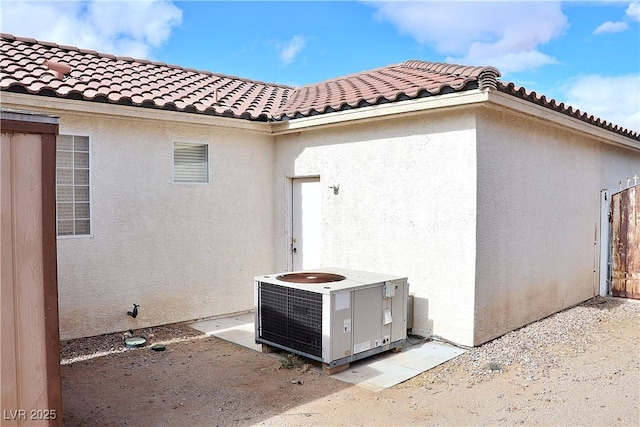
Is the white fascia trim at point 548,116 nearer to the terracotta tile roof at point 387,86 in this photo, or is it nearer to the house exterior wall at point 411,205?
the terracotta tile roof at point 387,86

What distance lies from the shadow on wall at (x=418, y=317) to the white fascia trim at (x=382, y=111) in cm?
301

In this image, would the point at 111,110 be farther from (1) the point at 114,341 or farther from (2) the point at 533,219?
(2) the point at 533,219

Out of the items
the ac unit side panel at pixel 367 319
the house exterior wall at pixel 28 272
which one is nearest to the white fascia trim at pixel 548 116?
the ac unit side panel at pixel 367 319

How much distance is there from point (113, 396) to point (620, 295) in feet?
35.6

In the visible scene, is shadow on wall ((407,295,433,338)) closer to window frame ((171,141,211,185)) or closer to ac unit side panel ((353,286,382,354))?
ac unit side panel ((353,286,382,354))

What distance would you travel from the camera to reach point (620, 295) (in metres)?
10.9

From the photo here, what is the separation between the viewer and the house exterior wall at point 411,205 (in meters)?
7.04

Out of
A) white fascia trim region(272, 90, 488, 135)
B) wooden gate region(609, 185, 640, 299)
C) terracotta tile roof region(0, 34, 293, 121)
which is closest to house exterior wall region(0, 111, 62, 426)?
terracotta tile roof region(0, 34, 293, 121)

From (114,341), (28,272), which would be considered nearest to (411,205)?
(114,341)

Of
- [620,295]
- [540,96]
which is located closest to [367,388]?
[540,96]

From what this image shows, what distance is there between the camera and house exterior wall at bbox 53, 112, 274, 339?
7477mm

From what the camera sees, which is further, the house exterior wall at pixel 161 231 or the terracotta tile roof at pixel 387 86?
the house exterior wall at pixel 161 231

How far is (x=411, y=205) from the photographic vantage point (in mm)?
7621

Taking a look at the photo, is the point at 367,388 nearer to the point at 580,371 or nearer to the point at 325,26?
the point at 580,371
